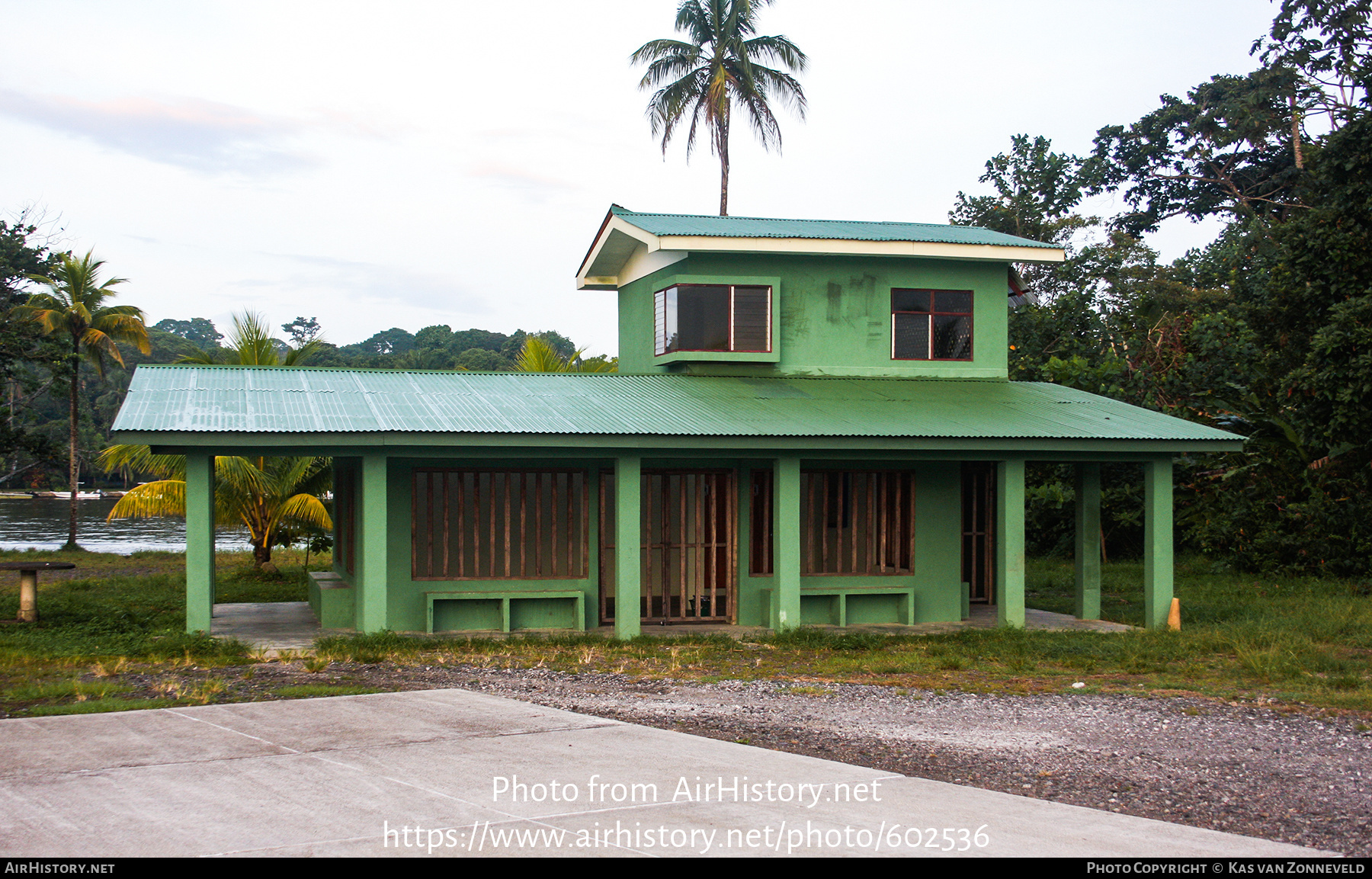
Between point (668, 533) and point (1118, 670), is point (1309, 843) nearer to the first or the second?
point (1118, 670)

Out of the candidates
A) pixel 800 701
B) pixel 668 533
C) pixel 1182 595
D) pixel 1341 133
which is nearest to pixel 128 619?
pixel 668 533

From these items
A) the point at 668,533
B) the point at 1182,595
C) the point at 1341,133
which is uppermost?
the point at 1341,133

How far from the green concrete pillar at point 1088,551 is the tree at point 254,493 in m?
12.3

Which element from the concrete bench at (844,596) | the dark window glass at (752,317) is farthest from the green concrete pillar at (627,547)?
the dark window glass at (752,317)

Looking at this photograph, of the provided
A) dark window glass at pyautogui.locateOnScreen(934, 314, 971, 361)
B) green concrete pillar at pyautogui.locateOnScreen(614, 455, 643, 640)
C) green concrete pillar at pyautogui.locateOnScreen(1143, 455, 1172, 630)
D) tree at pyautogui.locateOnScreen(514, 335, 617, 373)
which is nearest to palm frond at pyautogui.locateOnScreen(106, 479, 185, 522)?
tree at pyautogui.locateOnScreen(514, 335, 617, 373)

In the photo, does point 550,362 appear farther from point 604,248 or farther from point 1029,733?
point 1029,733

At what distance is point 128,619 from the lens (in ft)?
46.5

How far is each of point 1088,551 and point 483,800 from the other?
12.2 m

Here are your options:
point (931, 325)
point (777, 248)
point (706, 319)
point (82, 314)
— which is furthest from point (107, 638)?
point (82, 314)

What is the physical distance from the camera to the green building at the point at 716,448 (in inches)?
511

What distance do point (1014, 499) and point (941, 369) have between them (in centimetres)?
280

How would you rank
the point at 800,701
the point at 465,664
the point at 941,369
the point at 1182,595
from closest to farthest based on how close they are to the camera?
1. the point at 800,701
2. the point at 465,664
3. the point at 941,369
4. the point at 1182,595

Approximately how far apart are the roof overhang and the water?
18.7 meters

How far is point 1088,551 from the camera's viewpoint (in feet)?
53.6
